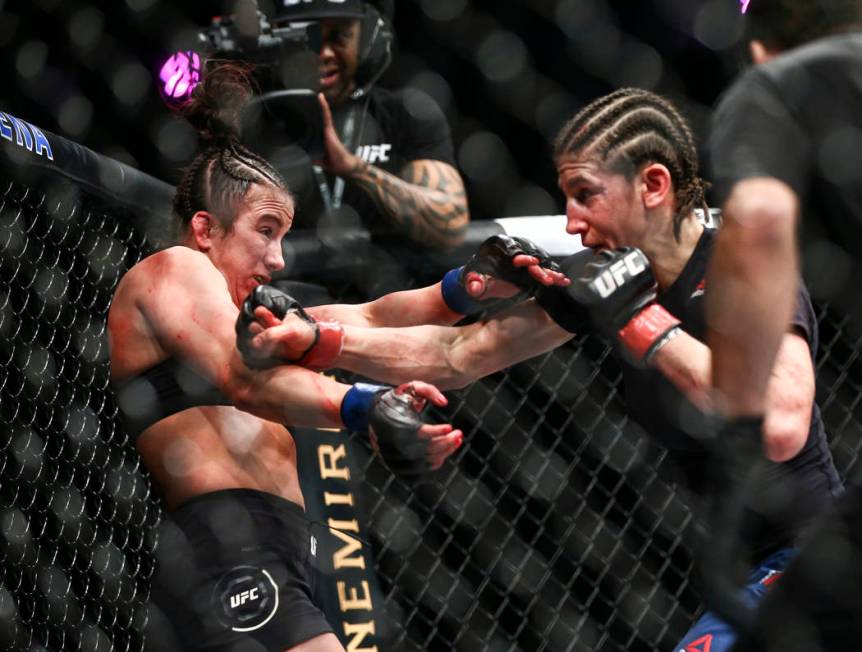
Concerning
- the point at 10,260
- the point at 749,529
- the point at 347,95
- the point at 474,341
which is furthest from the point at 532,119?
the point at 749,529

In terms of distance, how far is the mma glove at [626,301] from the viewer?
158 cm

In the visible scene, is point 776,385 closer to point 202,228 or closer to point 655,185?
point 655,185

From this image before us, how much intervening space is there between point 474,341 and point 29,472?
30.0 inches

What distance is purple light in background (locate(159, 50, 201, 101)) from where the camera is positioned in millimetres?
2254

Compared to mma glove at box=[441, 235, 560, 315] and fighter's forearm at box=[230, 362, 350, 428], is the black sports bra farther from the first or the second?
mma glove at box=[441, 235, 560, 315]

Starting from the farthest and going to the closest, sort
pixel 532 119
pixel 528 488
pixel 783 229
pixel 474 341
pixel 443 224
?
pixel 532 119
pixel 528 488
pixel 443 224
pixel 474 341
pixel 783 229

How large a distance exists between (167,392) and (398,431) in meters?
0.51

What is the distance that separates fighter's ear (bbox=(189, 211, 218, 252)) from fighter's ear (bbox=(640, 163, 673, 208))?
656mm

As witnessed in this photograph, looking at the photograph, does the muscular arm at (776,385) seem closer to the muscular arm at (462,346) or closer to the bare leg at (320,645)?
the muscular arm at (462,346)

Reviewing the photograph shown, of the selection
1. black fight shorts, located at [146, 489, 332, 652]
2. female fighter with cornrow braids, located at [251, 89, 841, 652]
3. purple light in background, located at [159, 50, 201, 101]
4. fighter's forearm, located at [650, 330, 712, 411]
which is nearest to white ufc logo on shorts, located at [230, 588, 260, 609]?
black fight shorts, located at [146, 489, 332, 652]

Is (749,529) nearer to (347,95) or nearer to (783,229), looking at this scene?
(783,229)

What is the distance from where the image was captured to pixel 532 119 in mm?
3207

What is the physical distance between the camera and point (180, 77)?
2.26 metres

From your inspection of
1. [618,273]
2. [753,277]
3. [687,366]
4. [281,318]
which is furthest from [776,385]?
[281,318]
